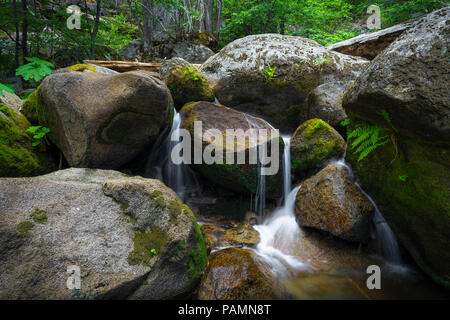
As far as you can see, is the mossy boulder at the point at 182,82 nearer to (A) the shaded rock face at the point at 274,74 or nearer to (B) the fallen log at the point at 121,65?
(A) the shaded rock face at the point at 274,74

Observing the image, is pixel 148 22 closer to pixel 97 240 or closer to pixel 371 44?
pixel 371 44

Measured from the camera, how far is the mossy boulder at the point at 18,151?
3252 mm

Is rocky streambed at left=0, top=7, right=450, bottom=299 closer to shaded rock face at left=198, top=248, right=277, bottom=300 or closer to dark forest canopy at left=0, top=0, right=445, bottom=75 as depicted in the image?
shaded rock face at left=198, top=248, right=277, bottom=300

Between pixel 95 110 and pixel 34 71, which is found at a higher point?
pixel 34 71

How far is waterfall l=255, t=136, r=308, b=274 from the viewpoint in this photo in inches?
143

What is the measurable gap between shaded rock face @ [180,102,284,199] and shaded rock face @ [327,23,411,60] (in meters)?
4.81

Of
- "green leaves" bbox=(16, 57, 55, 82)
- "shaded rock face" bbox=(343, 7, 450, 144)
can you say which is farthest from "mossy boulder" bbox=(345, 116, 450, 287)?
"green leaves" bbox=(16, 57, 55, 82)

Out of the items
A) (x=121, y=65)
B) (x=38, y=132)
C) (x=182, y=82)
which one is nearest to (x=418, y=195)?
(x=182, y=82)

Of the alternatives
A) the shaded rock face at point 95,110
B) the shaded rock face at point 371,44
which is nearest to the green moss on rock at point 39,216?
the shaded rock face at point 95,110

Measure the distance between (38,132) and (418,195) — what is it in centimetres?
559

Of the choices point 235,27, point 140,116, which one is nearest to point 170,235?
point 140,116

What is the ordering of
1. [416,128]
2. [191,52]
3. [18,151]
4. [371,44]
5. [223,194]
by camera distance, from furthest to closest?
1. [191,52]
2. [371,44]
3. [223,194]
4. [18,151]
5. [416,128]

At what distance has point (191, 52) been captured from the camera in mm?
10547
